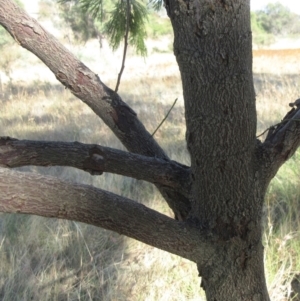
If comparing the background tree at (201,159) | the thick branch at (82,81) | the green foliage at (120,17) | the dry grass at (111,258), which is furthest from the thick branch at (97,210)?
the dry grass at (111,258)

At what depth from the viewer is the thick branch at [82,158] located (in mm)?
702

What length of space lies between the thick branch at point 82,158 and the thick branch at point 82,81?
77 mm

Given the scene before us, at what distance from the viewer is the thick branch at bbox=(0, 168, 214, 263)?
1.83 ft

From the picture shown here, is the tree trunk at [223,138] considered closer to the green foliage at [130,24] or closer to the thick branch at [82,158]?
the thick branch at [82,158]

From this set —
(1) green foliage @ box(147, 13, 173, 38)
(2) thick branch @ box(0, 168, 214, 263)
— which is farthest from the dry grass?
(2) thick branch @ box(0, 168, 214, 263)

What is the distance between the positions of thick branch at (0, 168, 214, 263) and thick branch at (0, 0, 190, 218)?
0.37ft

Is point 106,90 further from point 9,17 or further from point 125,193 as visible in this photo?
point 125,193

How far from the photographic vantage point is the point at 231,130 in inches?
27.3

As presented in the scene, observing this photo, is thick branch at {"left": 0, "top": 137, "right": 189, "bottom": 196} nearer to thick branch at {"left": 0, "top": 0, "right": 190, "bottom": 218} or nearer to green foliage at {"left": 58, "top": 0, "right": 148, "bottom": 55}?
thick branch at {"left": 0, "top": 0, "right": 190, "bottom": 218}

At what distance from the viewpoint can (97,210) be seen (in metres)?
0.62

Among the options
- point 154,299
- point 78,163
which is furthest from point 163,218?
point 154,299

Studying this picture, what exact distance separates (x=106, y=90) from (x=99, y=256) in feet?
4.23

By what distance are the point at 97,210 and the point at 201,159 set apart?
0.65ft

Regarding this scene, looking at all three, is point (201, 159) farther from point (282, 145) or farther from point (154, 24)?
point (154, 24)
